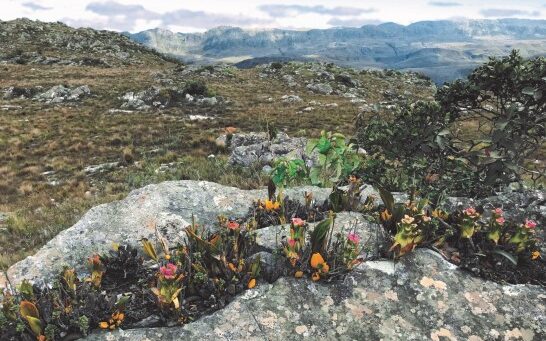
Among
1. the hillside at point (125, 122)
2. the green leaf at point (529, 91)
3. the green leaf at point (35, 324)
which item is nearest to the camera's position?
the green leaf at point (35, 324)

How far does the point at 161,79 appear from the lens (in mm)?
50469

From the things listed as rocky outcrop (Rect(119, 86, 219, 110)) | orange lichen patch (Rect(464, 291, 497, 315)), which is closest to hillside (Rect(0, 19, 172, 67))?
rocky outcrop (Rect(119, 86, 219, 110))

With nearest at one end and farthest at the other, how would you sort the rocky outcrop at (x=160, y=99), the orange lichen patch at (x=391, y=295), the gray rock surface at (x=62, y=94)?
the orange lichen patch at (x=391, y=295) < the rocky outcrop at (x=160, y=99) < the gray rock surface at (x=62, y=94)

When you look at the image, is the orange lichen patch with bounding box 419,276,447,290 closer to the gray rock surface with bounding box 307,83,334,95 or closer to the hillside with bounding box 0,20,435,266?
the hillside with bounding box 0,20,435,266

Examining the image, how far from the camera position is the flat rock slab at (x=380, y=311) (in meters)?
3.57

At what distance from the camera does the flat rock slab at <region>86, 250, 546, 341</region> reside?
3.57 meters

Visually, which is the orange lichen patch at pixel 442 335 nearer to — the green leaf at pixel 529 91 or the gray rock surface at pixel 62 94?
the green leaf at pixel 529 91

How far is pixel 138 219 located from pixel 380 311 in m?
3.27

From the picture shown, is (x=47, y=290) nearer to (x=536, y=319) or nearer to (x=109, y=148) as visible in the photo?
(x=536, y=319)

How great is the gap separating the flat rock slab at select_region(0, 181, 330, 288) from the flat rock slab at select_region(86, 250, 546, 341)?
1.56 metres

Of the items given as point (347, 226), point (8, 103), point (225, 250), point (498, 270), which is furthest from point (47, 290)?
point (8, 103)

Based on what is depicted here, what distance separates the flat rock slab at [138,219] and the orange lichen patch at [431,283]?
205cm

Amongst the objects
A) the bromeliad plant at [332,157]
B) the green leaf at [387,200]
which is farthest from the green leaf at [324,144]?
the green leaf at [387,200]

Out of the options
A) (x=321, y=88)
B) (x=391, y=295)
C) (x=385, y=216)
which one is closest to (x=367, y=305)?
(x=391, y=295)
